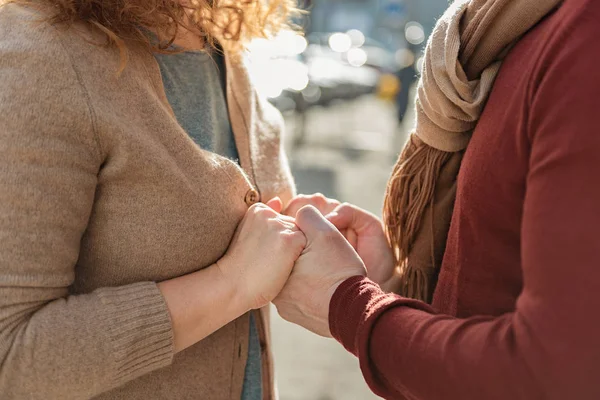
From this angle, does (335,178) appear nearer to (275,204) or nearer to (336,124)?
(336,124)

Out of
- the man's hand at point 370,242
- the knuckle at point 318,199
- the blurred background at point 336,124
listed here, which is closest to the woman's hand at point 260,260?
the man's hand at point 370,242

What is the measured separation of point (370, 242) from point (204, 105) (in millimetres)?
485

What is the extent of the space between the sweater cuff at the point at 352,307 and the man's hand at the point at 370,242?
28cm

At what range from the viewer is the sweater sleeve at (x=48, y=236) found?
3.33 feet

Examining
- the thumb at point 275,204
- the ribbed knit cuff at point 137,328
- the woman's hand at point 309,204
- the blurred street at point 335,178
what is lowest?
the blurred street at point 335,178

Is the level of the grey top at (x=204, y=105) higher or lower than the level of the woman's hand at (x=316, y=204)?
higher

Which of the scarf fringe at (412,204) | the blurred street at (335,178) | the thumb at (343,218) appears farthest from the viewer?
the blurred street at (335,178)

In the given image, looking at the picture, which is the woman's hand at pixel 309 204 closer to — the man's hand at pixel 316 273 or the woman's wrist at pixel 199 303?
the man's hand at pixel 316 273

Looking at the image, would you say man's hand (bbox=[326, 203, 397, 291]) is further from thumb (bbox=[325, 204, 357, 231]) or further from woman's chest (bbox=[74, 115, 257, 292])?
woman's chest (bbox=[74, 115, 257, 292])

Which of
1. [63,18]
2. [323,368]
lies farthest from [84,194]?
[323,368]

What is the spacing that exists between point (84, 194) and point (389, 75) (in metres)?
8.82

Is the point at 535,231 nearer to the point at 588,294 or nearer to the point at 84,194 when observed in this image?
the point at 588,294

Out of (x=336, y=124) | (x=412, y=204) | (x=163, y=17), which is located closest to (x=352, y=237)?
(x=412, y=204)

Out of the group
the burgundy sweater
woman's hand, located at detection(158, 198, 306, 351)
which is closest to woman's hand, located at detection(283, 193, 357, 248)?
woman's hand, located at detection(158, 198, 306, 351)
